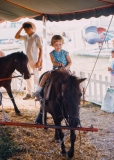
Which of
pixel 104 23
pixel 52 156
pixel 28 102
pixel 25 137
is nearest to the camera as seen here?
pixel 52 156

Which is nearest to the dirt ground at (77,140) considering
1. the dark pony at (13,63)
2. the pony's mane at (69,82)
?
the pony's mane at (69,82)

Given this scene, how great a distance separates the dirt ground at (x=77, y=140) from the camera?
3430mm

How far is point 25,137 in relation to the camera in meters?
4.16

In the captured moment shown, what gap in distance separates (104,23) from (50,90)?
17063 mm

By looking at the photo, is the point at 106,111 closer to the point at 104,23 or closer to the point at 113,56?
the point at 113,56

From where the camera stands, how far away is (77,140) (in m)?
4.02

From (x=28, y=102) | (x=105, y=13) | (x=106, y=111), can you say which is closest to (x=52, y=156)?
(x=106, y=111)

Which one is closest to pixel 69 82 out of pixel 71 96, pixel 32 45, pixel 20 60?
pixel 71 96

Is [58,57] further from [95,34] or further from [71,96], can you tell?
[95,34]

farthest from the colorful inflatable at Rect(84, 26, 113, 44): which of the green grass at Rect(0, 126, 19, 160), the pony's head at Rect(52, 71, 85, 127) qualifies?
the pony's head at Rect(52, 71, 85, 127)

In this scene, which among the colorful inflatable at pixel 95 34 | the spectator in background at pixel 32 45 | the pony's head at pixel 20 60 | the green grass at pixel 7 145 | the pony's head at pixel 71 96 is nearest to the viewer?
the pony's head at pixel 71 96

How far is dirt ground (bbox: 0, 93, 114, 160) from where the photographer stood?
3430mm

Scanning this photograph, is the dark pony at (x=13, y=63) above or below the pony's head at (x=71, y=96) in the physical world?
above

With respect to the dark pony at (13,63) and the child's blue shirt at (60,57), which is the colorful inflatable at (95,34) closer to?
the dark pony at (13,63)
